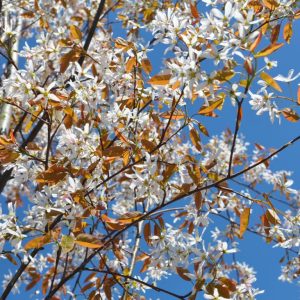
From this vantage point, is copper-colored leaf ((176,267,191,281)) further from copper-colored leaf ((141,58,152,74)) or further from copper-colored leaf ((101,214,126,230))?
A: copper-colored leaf ((141,58,152,74))

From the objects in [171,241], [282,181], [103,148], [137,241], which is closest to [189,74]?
[103,148]

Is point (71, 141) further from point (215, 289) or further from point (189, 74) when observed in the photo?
point (215, 289)

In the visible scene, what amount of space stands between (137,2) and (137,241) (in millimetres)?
2046

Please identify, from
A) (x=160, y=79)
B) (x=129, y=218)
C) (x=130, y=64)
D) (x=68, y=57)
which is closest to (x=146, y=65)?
(x=130, y=64)

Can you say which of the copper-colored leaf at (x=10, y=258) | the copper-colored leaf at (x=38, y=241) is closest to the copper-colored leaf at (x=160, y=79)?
the copper-colored leaf at (x=38, y=241)

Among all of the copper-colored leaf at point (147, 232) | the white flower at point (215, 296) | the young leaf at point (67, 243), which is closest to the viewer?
the young leaf at point (67, 243)

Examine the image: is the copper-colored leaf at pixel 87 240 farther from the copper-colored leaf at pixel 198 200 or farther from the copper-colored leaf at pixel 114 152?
the copper-colored leaf at pixel 198 200

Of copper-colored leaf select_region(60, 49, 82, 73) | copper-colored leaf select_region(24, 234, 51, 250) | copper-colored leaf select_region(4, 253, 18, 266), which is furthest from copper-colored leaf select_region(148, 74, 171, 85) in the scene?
copper-colored leaf select_region(4, 253, 18, 266)

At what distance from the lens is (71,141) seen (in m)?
1.64

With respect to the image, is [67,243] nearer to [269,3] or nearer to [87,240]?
[87,240]

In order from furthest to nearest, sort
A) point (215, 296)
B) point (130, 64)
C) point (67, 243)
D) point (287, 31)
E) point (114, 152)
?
point (130, 64) < point (287, 31) < point (114, 152) < point (215, 296) < point (67, 243)

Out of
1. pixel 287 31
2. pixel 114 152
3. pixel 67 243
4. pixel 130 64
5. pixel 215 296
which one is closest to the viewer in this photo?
Answer: pixel 67 243

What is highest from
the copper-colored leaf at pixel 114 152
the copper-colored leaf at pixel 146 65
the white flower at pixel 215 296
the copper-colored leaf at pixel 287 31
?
the copper-colored leaf at pixel 287 31

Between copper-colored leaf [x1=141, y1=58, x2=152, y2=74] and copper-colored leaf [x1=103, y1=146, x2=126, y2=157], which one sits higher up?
copper-colored leaf [x1=141, y1=58, x2=152, y2=74]
